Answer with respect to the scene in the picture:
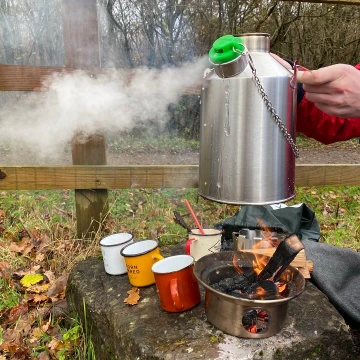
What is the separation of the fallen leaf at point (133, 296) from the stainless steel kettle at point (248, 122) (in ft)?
2.25

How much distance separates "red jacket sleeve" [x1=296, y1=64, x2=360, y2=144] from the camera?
1950 millimetres

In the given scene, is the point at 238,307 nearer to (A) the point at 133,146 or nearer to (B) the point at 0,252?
(B) the point at 0,252

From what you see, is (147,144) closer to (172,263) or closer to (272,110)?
(172,263)

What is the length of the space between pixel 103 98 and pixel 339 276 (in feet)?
5.92

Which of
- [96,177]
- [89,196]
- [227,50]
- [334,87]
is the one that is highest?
[227,50]

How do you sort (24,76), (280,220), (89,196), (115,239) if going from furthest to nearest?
(89,196)
(280,220)
(24,76)
(115,239)

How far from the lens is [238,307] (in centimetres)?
137

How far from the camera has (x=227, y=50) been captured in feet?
4.19

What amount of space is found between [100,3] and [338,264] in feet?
16.3

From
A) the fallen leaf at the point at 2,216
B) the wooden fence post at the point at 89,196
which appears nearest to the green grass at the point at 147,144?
the fallen leaf at the point at 2,216

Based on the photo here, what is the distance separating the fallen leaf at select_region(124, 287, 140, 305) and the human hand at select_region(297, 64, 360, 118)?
3.91 ft

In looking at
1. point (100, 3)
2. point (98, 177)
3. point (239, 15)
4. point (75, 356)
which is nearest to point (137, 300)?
point (75, 356)

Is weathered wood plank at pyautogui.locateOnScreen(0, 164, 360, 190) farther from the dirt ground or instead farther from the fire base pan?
the fire base pan

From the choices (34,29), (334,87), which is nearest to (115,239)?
(334,87)
